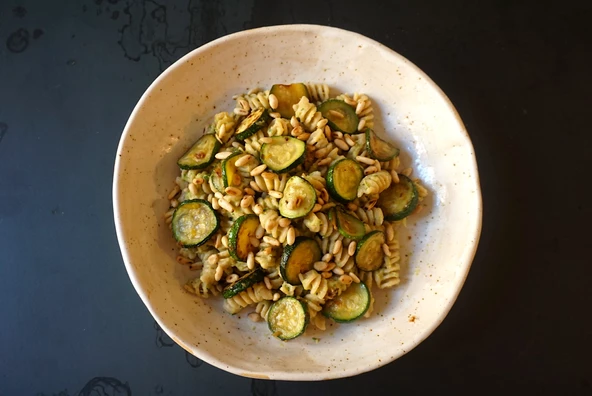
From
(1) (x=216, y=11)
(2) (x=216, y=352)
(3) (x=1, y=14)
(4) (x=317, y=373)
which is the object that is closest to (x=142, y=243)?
(2) (x=216, y=352)

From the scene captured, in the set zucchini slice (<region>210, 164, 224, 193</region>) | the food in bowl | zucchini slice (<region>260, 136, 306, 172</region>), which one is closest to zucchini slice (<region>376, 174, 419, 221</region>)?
the food in bowl

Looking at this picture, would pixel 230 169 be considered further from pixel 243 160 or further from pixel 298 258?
pixel 298 258

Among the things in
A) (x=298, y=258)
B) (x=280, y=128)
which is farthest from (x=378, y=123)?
(x=298, y=258)

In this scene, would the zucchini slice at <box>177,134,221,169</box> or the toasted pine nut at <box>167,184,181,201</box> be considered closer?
the zucchini slice at <box>177,134,221,169</box>

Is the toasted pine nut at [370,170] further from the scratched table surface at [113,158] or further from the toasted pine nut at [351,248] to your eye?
A: the scratched table surface at [113,158]

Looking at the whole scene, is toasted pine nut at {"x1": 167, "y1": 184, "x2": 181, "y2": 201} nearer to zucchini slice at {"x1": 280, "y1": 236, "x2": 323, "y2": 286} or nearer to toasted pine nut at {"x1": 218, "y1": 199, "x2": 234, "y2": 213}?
toasted pine nut at {"x1": 218, "y1": 199, "x2": 234, "y2": 213}

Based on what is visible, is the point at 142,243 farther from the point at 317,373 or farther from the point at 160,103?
the point at 317,373
